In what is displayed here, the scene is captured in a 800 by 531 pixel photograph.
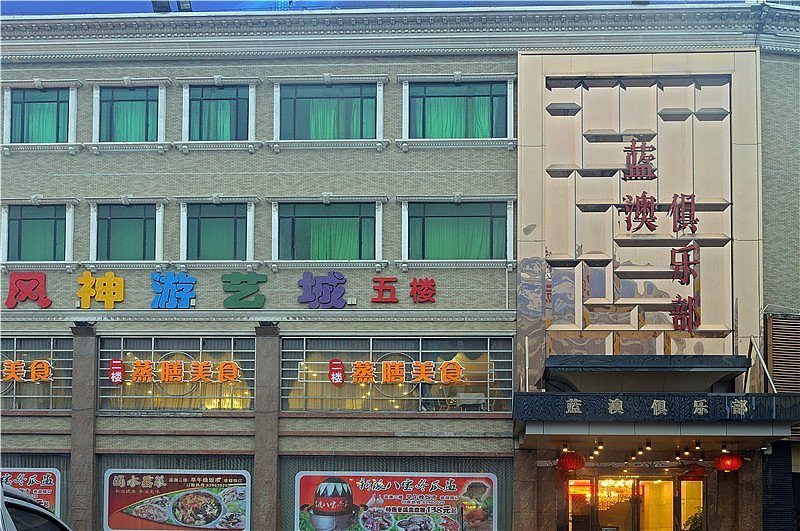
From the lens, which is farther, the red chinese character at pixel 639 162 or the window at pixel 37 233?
the window at pixel 37 233

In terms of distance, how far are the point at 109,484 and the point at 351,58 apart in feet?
35.3

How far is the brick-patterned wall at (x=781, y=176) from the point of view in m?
20.7

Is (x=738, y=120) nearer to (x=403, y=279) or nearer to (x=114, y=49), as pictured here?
(x=403, y=279)

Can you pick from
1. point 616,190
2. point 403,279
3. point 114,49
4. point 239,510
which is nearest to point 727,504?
point 616,190

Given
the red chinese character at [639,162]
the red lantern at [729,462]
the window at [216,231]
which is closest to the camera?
the red lantern at [729,462]

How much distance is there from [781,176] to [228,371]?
41.5ft

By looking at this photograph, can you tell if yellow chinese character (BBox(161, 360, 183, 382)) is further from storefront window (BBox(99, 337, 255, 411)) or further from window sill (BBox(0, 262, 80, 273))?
window sill (BBox(0, 262, 80, 273))

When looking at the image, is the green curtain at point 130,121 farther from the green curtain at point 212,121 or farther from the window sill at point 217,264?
the window sill at point 217,264

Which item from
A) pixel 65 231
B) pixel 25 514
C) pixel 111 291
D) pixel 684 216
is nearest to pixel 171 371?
pixel 111 291

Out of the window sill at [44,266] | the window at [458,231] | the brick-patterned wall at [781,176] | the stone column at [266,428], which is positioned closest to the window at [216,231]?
the stone column at [266,428]

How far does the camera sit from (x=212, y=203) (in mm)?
21641

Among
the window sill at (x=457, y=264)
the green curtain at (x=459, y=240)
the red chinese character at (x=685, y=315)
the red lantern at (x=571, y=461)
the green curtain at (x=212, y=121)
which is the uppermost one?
the green curtain at (x=212, y=121)

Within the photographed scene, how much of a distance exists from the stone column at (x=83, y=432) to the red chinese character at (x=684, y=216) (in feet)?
42.0

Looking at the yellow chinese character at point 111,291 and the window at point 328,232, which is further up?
the window at point 328,232
